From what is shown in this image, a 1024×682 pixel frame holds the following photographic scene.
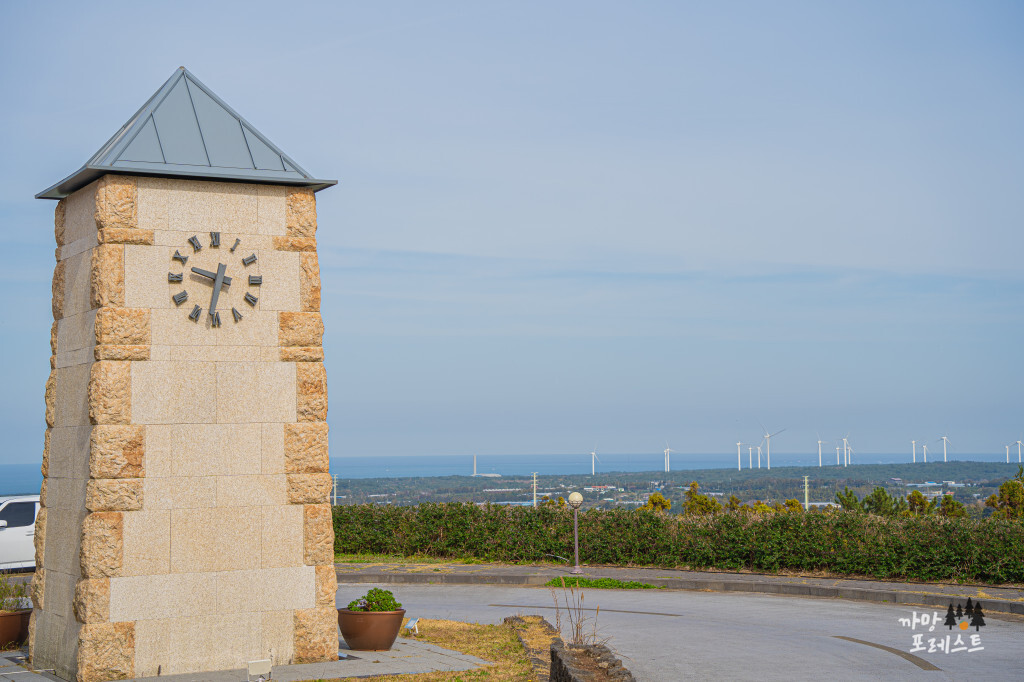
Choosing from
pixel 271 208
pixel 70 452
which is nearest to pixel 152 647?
pixel 70 452

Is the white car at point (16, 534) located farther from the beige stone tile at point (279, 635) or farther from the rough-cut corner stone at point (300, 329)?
the rough-cut corner stone at point (300, 329)

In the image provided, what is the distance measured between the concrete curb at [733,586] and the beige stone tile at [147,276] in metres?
11.3

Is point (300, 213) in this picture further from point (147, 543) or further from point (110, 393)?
point (147, 543)

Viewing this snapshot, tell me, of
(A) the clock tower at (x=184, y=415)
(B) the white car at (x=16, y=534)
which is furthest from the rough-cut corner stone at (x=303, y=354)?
(B) the white car at (x=16, y=534)

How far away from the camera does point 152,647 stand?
10.6 m

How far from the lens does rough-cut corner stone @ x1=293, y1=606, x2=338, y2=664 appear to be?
443 inches

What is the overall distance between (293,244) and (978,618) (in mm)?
10992

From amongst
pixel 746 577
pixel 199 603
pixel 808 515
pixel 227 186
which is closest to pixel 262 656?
pixel 199 603

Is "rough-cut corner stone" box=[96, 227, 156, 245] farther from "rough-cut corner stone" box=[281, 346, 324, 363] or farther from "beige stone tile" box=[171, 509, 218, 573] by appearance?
"beige stone tile" box=[171, 509, 218, 573]

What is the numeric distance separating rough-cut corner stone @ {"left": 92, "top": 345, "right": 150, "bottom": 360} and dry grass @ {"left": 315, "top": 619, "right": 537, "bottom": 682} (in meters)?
A: 3.95

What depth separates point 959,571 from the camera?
739 inches

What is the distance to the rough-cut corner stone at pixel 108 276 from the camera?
34.9 ft

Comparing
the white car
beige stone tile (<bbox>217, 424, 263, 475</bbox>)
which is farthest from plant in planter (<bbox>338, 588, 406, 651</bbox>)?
the white car

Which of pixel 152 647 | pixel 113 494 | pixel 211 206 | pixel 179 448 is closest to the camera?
pixel 113 494
